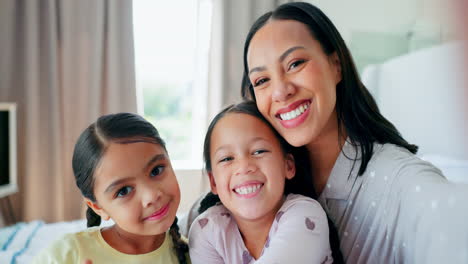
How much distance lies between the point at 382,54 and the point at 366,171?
197 cm

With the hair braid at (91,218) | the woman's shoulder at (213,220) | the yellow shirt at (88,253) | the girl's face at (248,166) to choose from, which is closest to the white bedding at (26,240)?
the hair braid at (91,218)

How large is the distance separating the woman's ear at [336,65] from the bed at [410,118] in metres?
0.55

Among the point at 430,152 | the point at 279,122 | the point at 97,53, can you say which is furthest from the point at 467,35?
the point at 97,53

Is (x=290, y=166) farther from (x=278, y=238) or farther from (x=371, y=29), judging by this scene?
(x=371, y=29)

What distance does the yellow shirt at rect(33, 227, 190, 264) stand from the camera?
0.89 m

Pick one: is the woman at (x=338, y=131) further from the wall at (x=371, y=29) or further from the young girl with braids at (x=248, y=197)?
the wall at (x=371, y=29)

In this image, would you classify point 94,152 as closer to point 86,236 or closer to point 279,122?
point 86,236

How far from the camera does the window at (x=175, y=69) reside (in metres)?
3.35

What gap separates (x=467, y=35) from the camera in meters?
0.15

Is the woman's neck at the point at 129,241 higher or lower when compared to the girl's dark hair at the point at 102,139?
lower

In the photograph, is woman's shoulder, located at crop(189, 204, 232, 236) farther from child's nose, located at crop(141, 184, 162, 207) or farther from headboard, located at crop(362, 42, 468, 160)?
headboard, located at crop(362, 42, 468, 160)

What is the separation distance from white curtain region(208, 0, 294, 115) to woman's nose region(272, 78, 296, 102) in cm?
233

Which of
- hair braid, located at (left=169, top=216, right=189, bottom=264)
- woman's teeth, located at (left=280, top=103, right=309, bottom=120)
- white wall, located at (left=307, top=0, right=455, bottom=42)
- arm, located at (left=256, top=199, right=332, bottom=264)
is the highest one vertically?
white wall, located at (left=307, top=0, right=455, bottom=42)

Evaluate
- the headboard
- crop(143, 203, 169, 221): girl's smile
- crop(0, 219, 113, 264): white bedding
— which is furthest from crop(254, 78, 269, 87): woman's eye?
crop(0, 219, 113, 264): white bedding
